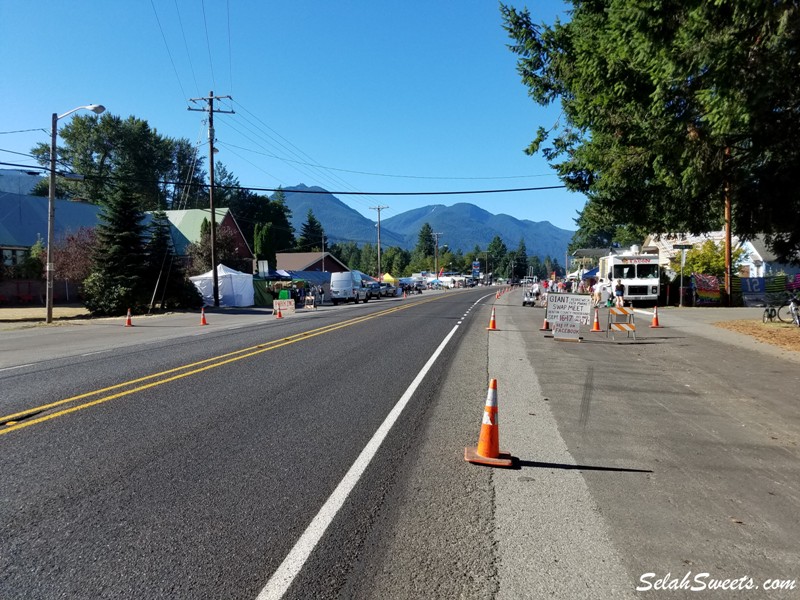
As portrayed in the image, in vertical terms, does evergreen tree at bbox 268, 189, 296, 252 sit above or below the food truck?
above

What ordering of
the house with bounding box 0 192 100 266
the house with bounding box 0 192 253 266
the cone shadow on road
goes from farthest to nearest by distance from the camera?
the house with bounding box 0 192 253 266 < the house with bounding box 0 192 100 266 < the cone shadow on road

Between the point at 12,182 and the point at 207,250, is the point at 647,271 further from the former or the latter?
the point at 12,182

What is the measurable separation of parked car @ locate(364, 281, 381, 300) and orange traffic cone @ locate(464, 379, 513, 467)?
4672cm

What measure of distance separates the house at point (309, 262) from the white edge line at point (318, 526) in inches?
2853

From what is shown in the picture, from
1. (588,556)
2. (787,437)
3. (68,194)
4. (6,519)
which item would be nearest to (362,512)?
(588,556)

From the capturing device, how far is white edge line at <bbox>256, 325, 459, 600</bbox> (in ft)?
10.5

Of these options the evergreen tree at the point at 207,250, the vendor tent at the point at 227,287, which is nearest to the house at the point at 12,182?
the evergreen tree at the point at 207,250

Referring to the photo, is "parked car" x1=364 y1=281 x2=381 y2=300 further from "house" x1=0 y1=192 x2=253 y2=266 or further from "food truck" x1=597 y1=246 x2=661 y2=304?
"food truck" x1=597 y1=246 x2=661 y2=304

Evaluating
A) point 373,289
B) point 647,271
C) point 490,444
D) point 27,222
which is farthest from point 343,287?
point 490,444

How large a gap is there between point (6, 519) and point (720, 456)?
20.8 feet

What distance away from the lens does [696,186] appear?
1036cm

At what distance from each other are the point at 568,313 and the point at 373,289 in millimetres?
40174

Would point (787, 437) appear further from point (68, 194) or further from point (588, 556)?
point (68, 194)

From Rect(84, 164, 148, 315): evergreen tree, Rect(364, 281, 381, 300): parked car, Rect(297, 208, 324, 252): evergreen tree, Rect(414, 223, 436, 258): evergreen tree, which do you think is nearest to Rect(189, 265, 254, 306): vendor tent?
Rect(84, 164, 148, 315): evergreen tree
